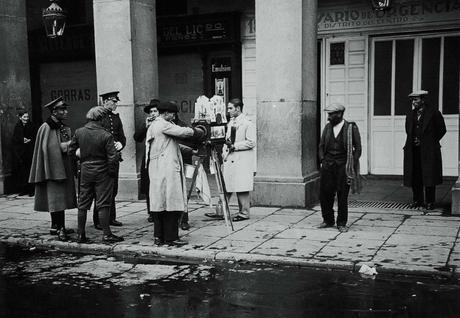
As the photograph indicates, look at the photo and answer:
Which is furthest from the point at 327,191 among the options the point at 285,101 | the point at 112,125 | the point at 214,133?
the point at 112,125

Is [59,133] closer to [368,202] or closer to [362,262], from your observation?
[362,262]

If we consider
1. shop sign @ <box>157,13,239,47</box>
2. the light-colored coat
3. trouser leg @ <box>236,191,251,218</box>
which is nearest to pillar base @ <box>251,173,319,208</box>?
trouser leg @ <box>236,191,251,218</box>

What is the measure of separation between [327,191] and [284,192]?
1.86 metres

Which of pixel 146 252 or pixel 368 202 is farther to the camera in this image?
pixel 368 202

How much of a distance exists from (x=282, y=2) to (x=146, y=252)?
5.08 meters

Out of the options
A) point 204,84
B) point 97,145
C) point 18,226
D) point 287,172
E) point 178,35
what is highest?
point 178,35

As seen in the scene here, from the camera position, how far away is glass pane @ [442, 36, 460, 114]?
40.2 feet

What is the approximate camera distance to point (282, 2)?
32.5 ft

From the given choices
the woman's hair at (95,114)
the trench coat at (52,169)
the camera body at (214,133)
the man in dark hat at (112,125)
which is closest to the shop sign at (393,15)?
the camera body at (214,133)

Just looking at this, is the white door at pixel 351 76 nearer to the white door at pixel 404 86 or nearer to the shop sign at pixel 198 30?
the white door at pixel 404 86

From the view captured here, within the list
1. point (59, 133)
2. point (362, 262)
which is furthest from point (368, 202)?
point (59, 133)

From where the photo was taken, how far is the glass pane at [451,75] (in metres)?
12.2

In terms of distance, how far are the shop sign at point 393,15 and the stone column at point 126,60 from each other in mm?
4343

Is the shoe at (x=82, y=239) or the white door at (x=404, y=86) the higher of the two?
the white door at (x=404, y=86)
